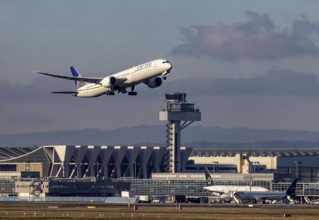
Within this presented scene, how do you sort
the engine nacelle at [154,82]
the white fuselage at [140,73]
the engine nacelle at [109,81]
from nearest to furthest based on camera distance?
the white fuselage at [140,73] < the engine nacelle at [154,82] < the engine nacelle at [109,81]

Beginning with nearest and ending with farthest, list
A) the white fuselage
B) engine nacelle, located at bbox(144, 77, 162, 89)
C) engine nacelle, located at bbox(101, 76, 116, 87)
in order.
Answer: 1. the white fuselage
2. engine nacelle, located at bbox(144, 77, 162, 89)
3. engine nacelle, located at bbox(101, 76, 116, 87)

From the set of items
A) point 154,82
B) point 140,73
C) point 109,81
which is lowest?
point 154,82

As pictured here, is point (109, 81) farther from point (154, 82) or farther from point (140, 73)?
point (154, 82)

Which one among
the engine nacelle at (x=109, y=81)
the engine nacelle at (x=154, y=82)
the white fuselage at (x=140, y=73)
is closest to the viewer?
the white fuselage at (x=140, y=73)

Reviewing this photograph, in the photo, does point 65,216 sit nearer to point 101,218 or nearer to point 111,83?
point 101,218

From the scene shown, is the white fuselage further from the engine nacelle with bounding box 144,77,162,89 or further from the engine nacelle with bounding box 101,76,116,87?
the engine nacelle with bounding box 144,77,162,89

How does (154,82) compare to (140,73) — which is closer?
(140,73)

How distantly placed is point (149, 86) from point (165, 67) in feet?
12.9

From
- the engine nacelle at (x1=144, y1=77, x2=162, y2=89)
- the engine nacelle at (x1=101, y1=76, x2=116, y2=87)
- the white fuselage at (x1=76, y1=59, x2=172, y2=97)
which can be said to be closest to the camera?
the white fuselage at (x1=76, y1=59, x2=172, y2=97)

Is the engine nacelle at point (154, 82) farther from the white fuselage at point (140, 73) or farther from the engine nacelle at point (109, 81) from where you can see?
the engine nacelle at point (109, 81)

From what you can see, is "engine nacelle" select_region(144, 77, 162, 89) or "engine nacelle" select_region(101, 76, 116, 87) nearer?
"engine nacelle" select_region(144, 77, 162, 89)

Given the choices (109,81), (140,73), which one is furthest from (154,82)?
(109,81)

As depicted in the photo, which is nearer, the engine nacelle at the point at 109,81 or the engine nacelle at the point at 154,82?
the engine nacelle at the point at 154,82

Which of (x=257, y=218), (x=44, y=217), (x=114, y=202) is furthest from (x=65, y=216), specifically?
(x=114, y=202)
